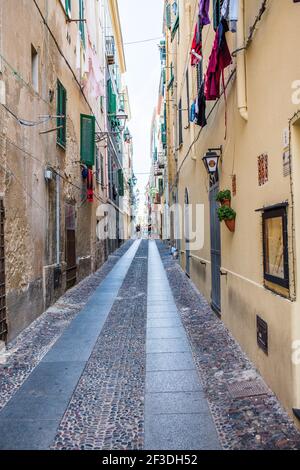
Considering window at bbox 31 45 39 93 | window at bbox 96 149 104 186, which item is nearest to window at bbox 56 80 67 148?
window at bbox 31 45 39 93

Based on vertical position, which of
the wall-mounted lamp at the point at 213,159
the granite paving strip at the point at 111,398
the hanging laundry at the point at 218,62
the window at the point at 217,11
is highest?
the window at the point at 217,11

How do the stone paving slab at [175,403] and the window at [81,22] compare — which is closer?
the stone paving slab at [175,403]

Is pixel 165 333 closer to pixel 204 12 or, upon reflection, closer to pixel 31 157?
pixel 31 157

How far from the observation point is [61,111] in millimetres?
9891

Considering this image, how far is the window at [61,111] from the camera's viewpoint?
964cm

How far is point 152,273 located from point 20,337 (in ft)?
27.3

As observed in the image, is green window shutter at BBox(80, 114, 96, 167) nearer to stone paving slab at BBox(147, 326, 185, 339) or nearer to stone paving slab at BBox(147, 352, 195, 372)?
stone paving slab at BBox(147, 326, 185, 339)

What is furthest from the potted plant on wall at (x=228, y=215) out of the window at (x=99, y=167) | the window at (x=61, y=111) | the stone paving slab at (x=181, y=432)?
the window at (x=99, y=167)

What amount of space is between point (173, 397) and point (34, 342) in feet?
9.67

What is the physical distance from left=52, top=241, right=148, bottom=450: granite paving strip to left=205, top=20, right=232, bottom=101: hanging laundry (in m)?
4.15

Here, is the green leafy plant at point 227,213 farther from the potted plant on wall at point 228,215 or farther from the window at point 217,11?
the window at point 217,11

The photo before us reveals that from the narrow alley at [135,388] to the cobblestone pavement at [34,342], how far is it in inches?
0.6

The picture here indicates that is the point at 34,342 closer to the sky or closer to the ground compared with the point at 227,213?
closer to the ground

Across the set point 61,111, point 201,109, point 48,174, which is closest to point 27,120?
point 48,174
